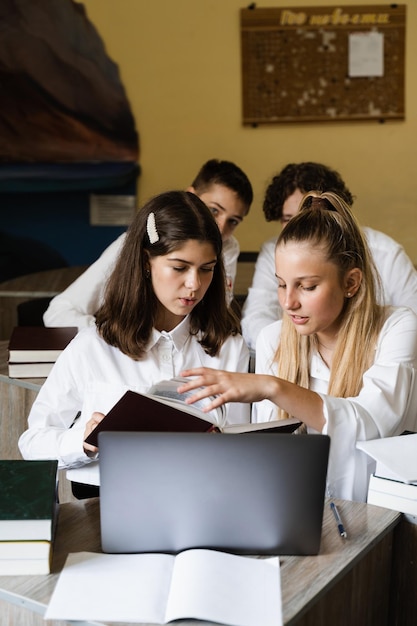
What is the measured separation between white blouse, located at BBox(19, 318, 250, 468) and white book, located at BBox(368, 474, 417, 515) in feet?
1.81

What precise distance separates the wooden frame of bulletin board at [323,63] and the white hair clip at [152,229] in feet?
9.96

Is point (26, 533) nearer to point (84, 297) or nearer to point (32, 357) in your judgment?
point (32, 357)

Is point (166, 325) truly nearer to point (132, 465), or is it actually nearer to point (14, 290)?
point (132, 465)

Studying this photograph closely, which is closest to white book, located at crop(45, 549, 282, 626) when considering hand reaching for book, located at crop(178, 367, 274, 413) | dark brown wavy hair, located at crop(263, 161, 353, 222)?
hand reaching for book, located at crop(178, 367, 274, 413)

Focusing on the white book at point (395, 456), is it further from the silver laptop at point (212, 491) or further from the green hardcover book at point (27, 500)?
the green hardcover book at point (27, 500)

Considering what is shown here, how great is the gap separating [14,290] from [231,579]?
8.20 feet

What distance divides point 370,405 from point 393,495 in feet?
0.89

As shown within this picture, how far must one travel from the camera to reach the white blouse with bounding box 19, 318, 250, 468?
174 cm

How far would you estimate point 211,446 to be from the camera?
1140mm

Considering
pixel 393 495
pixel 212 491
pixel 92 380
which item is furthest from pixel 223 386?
pixel 92 380

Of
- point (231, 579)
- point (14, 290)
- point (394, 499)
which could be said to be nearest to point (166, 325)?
point (394, 499)

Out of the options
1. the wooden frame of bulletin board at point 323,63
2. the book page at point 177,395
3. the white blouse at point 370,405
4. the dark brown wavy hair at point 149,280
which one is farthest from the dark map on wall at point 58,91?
the book page at point 177,395

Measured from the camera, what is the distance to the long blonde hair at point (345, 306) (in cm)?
175

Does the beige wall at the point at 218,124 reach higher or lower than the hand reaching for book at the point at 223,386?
higher
